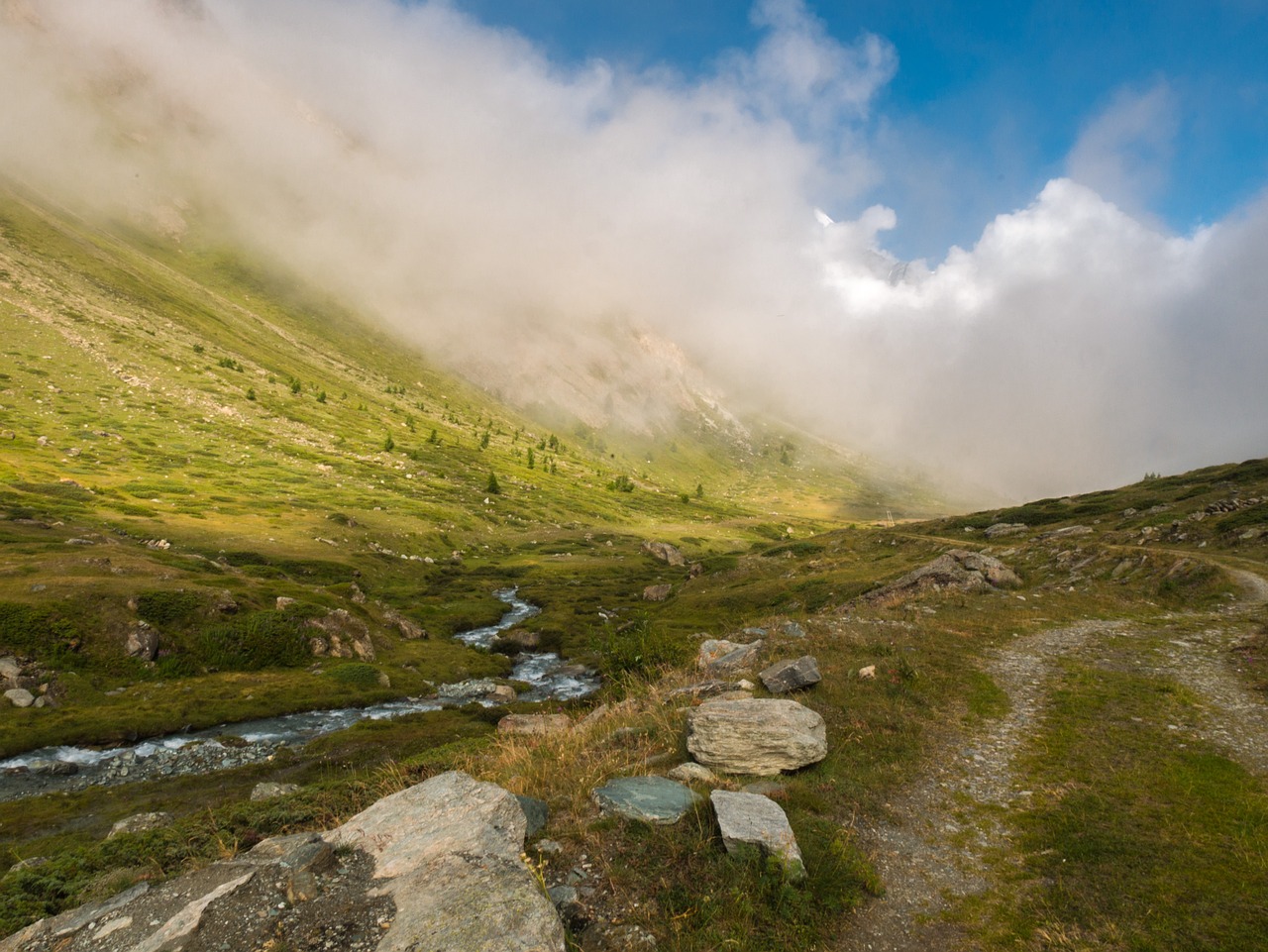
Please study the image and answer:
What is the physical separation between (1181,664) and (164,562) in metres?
70.7

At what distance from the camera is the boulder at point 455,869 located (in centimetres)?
697

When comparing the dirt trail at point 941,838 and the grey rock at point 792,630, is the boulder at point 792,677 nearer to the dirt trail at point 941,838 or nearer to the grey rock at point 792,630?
the dirt trail at point 941,838

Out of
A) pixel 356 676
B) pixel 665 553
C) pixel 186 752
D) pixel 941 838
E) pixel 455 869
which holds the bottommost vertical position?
pixel 186 752

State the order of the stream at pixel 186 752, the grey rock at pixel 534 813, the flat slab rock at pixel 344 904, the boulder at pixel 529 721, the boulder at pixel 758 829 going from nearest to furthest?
the flat slab rock at pixel 344 904 → the boulder at pixel 758 829 → the grey rock at pixel 534 813 → the stream at pixel 186 752 → the boulder at pixel 529 721

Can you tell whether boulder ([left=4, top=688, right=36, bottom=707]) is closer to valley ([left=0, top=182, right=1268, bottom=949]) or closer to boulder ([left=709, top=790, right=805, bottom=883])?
valley ([left=0, top=182, right=1268, bottom=949])

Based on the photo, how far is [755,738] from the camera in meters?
14.0

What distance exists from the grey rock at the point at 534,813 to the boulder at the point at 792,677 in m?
10.6

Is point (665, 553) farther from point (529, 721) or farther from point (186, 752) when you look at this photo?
point (186, 752)

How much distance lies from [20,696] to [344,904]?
37.7 m

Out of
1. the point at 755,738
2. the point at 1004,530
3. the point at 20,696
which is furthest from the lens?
the point at 1004,530

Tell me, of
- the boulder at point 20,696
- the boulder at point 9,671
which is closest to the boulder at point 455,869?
→ the boulder at point 20,696

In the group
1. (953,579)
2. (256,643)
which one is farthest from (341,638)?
(953,579)

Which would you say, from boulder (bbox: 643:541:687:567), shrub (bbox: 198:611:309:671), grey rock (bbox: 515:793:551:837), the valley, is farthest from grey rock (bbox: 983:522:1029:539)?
shrub (bbox: 198:611:309:671)

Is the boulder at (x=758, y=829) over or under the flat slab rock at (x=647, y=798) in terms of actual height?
over
